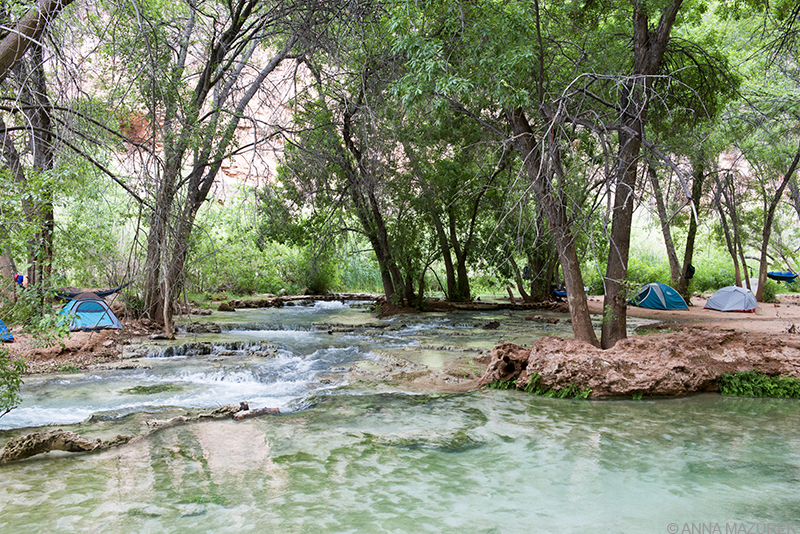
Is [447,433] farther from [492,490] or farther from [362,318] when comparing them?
[362,318]

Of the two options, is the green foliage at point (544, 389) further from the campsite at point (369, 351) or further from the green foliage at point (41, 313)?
the green foliage at point (41, 313)

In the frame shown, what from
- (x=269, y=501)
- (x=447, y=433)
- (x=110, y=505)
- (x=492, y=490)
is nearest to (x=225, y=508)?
(x=269, y=501)

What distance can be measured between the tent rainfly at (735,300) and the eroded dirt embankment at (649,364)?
10184 mm

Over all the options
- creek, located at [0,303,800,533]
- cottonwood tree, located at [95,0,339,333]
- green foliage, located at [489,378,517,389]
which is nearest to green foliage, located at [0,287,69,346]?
cottonwood tree, located at [95,0,339,333]

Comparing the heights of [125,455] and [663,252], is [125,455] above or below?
below

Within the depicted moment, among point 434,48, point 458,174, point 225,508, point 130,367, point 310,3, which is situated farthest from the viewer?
point 458,174

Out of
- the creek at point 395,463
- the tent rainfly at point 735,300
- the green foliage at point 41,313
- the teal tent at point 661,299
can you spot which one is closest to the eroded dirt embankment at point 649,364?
the creek at point 395,463

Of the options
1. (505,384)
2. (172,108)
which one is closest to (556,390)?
(505,384)

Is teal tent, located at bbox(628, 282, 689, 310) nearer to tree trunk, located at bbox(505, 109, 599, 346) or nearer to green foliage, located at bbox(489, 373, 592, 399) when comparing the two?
tree trunk, located at bbox(505, 109, 599, 346)

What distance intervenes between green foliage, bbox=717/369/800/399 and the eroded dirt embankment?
8cm

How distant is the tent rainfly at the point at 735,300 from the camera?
16.4 m

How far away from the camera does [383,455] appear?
15.8ft

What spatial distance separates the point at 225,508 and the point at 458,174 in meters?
13.0

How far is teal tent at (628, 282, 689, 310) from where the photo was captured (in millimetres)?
17625
